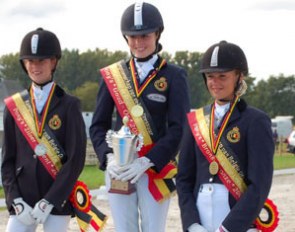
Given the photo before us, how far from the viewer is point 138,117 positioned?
16.4 ft

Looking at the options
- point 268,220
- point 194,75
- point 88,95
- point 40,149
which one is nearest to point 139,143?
point 40,149

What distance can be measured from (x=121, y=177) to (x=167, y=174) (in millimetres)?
480

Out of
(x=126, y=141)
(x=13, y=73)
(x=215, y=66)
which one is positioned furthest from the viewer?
(x=13, y=73)

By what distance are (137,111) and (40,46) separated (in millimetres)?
880

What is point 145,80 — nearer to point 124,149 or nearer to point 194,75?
point 124,149

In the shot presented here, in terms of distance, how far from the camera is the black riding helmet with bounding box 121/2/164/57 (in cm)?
488

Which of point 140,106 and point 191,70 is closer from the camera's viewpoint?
point 140,106

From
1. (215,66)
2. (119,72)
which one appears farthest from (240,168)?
(119,72)

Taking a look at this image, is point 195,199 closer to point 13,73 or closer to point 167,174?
point 167,174

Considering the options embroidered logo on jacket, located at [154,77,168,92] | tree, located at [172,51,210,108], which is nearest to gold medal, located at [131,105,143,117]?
embroidered logo on jacket, located at [154,77,168,92]

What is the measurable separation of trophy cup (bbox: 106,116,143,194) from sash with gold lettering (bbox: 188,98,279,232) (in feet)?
1.48

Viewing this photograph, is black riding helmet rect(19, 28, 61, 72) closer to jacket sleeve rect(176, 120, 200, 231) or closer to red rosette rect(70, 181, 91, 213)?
red rosette rect(70, 181, 91, 213)

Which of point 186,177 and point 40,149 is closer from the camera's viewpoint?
point 186,177

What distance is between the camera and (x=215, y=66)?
424cm
